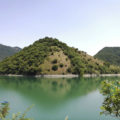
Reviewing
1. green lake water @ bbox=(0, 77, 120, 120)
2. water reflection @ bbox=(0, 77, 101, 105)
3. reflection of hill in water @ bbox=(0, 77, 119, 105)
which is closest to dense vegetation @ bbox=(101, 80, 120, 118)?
green lake water @ bbox=(0, 77, 120, 120)

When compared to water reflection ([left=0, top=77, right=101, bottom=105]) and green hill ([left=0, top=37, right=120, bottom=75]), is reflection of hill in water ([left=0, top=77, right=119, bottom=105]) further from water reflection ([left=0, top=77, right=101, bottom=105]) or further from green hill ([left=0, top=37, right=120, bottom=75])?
green hill ([left=0, top=37, right=120, bottom=75])

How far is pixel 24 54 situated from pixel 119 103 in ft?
498

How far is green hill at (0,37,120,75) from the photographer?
131500 millimetres

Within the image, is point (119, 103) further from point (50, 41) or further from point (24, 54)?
point (50, 41)

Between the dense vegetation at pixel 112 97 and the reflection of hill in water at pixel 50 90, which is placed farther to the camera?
the reflection of hill in water at pixel 50 90

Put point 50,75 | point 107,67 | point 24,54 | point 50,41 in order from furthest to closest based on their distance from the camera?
1. point 50,41
2. point 107,67
3. point 24,54
4. point 50,75

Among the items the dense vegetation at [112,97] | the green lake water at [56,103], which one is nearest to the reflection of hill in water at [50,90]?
the green lake water at [56,103]

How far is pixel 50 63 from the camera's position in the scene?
139000 millimetres

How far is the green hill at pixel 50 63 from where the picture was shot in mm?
131500

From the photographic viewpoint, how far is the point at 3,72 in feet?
447

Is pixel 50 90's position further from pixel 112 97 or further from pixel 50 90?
pixel 112 97

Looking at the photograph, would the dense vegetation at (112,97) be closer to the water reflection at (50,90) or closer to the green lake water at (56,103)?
the green lake water at (56,103)

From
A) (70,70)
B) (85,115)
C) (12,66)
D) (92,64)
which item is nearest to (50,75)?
(70,70)

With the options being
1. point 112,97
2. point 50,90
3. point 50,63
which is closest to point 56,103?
point 50,90
